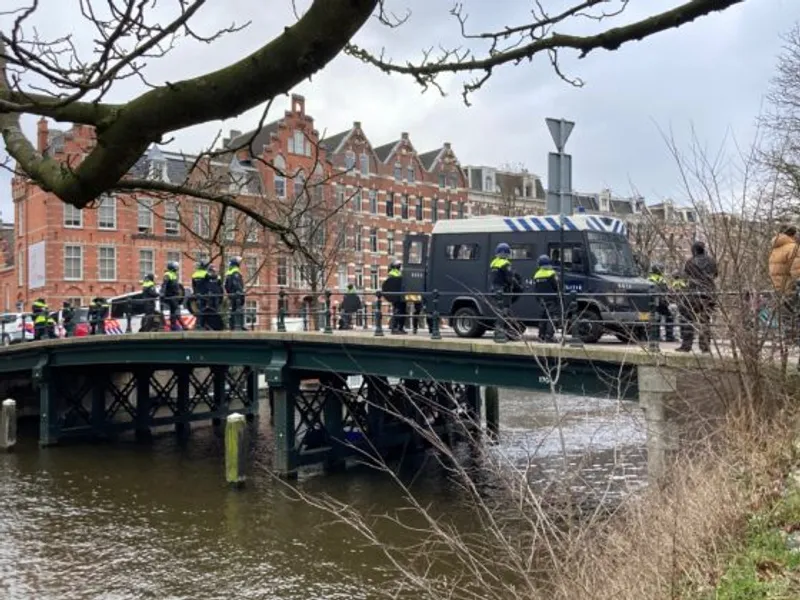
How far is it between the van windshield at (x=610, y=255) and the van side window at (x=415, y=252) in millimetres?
4414

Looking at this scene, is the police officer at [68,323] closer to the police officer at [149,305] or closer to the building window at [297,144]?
the police officer at [149,305]

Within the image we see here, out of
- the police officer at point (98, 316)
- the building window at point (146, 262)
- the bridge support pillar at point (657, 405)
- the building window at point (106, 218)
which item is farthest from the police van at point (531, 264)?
the building window at point (146, 262)

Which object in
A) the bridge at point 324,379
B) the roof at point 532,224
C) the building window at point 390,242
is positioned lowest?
the bridge at point 324,379

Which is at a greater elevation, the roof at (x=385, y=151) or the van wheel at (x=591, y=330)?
the roof at (x=385, y=151)

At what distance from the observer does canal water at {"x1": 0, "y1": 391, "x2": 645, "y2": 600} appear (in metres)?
10.7

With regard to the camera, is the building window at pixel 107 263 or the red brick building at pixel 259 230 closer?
the red brick building at pixel 259 230

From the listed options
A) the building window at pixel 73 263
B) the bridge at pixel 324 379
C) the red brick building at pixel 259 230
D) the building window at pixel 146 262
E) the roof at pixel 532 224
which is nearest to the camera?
the bridge at pixel 324 379

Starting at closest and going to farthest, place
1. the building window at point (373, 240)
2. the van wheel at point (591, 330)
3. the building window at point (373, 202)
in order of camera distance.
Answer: the van wheel at point (591, 330)
the building window at point (373, 240)
the building window at point (373, 202)

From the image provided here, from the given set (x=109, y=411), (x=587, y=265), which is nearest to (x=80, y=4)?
(x=587, y=265)

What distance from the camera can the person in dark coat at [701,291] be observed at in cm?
872

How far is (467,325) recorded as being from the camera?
15.8m

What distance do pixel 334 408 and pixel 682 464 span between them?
12299 millimetres

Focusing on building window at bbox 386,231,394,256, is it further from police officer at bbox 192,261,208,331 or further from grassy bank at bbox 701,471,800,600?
grassy bank at bbox 701,471,800,600

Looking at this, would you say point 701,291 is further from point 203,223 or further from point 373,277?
point 373,277
